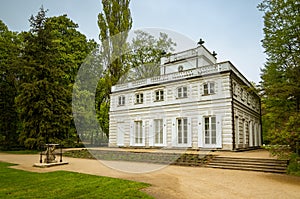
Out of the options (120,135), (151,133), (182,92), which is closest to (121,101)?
(120,135)

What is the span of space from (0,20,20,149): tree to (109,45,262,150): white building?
11.9 meters

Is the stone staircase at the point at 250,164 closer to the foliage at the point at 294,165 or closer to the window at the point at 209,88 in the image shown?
the foliage at the point at 294,165

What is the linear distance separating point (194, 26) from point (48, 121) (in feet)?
59.6

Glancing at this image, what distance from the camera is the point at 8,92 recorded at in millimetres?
25797

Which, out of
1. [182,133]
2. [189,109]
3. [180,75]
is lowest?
[182,133]

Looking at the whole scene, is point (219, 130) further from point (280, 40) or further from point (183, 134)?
point (280, 40)

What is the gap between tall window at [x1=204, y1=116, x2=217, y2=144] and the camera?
16344 mm

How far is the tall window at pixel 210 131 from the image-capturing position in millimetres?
16344

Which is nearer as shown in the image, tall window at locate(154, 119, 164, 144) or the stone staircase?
the stone staircase

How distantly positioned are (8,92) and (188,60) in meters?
20.9

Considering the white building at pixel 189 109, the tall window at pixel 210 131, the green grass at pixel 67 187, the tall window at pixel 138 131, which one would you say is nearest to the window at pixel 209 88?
the white building at pixel 189 109

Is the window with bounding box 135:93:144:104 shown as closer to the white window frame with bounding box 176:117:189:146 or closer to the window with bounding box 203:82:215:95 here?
the white window frame with bounding box 176:117:189:146

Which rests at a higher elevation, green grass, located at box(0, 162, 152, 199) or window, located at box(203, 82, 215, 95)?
window, located at box(203, 82, 215, 95)

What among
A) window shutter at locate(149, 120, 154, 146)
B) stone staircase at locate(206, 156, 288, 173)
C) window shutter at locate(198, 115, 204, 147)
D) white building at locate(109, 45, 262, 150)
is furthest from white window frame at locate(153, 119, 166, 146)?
stone staircase at locate(206, 156, 288, 173)
